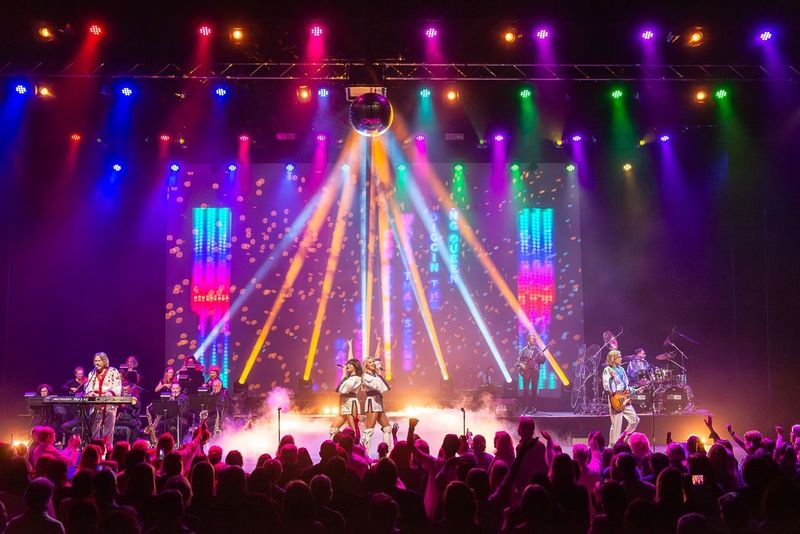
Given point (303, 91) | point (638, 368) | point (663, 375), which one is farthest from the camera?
point (638, 368)

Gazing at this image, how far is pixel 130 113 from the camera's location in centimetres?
1289

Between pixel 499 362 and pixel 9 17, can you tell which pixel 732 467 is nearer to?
pixel 9 17

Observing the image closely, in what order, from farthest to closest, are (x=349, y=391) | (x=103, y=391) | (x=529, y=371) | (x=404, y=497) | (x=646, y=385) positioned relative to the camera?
(x=529, y=371), (x=646, y=385), (x=103, y=391), (x=349, y=391), (x=404, y=497)

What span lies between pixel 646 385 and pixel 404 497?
10004 mm

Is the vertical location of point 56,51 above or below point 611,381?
above

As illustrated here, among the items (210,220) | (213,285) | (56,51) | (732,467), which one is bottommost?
(732,467)

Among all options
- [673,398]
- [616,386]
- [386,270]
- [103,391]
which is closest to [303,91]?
[103,391]

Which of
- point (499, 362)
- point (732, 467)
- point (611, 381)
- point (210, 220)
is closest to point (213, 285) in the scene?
point (210, 220)

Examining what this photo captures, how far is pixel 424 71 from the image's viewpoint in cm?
1065

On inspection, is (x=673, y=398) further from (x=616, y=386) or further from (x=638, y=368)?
(x=616, y=386)

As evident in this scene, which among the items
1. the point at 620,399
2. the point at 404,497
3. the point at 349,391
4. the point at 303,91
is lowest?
the point at 404,497

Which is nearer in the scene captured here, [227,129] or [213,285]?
[227,129]

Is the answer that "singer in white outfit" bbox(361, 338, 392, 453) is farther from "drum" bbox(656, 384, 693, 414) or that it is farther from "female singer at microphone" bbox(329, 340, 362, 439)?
"drum" bbox(656, 384, 693, 414)

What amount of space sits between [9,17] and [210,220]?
689cm
